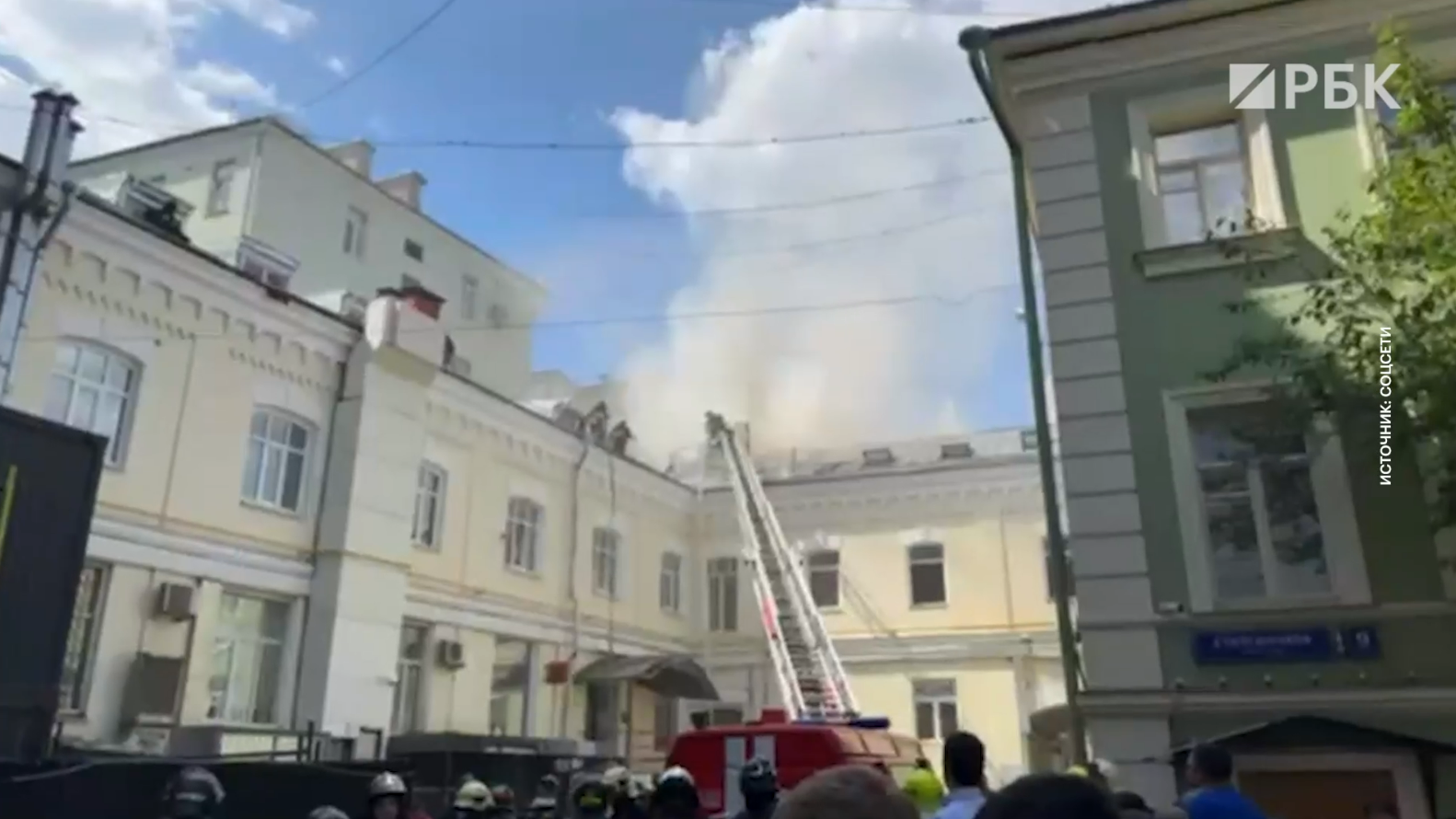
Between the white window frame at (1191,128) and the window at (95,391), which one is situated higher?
the white window frame at (1191,128)

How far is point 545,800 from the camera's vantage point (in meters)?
9.06

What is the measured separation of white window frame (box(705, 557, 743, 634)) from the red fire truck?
41.8ft

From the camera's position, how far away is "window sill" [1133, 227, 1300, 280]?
349 inches

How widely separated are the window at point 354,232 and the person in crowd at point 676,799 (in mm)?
23822

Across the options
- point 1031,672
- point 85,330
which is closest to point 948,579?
point 1031,672

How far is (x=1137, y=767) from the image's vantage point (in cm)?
810

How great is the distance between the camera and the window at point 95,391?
40.8ft

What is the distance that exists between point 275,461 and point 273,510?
31.1 inches

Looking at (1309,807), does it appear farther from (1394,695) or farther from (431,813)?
(431,813)

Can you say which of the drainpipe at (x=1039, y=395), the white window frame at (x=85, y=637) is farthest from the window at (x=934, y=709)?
the white window frame at (x=85, y=637)

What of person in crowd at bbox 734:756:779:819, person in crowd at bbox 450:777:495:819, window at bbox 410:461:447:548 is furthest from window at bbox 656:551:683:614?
person in crowd at bbox 734:756:779:819

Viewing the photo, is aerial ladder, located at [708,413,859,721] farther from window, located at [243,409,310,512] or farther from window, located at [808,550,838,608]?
window, located at [243,409,310,512]

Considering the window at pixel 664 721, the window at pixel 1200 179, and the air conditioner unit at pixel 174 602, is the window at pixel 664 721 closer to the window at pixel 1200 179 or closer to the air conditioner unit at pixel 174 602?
the air conditioner unit at pixel 174 602

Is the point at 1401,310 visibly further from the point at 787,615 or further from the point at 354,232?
the point at 354,232
